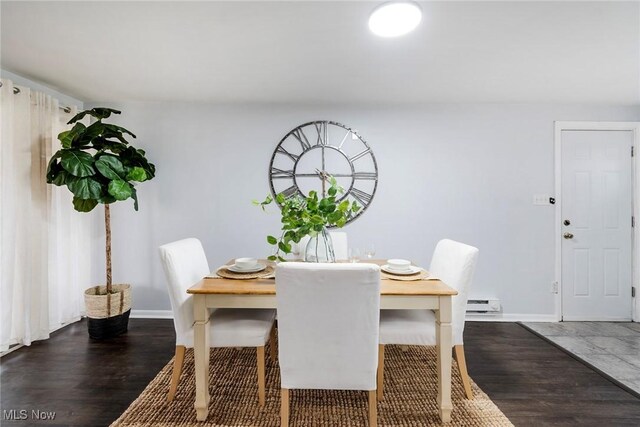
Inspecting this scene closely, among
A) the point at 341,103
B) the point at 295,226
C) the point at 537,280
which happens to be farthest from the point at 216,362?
the point at 537,280

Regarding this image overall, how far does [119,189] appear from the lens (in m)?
2.54

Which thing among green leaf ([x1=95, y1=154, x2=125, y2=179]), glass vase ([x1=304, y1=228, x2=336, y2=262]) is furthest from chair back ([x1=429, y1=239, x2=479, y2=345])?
green leaf ([x1=95, y1=154, x2=125, y2=179])

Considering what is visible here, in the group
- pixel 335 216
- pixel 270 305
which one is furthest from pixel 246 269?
pixel 335 216

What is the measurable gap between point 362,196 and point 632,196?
9.17 ft

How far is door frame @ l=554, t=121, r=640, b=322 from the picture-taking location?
10.3 ft

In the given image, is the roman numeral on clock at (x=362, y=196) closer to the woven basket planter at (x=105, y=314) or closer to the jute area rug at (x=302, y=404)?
the jute area rug at (x=302, y=404)

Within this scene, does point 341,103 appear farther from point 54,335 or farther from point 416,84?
point 54,335

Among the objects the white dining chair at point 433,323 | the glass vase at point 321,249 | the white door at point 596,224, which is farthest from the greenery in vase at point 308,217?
the white door at point 596,224

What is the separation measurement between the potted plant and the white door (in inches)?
168

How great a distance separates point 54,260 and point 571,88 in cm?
499

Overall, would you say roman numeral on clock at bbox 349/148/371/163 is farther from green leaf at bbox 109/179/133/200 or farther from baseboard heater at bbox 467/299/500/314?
green leaf at bbox 109/179/133/200

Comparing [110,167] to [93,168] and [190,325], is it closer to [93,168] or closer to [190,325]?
[93,168]

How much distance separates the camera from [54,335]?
2.76 metres

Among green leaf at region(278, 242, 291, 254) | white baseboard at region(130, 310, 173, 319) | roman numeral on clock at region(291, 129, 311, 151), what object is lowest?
white baseboard at region(130, 310, 173, 319)
